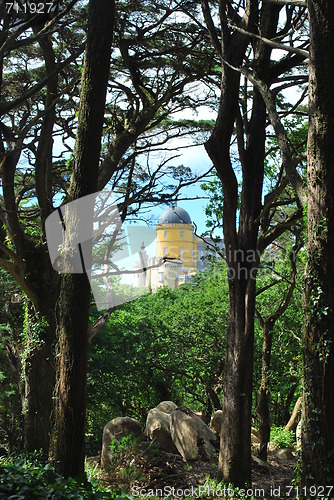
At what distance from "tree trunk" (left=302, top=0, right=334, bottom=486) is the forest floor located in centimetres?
319

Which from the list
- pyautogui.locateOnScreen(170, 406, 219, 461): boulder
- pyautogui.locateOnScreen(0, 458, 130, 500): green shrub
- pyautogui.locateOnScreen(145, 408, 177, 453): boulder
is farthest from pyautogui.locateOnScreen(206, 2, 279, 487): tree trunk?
pyautogui.locateOnScreen(0, 458, 130, 500): green shrub

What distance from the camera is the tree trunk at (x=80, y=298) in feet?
19.9

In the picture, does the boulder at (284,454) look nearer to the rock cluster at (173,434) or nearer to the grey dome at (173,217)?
the rock cluster at (173,434)

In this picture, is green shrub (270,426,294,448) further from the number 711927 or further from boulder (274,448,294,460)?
the number 711927

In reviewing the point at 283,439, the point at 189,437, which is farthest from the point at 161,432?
the point at 283,439

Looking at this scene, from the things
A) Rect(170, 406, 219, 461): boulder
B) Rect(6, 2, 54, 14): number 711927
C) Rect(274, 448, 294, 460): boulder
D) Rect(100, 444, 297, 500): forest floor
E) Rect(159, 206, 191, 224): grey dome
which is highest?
Rect(6, 2, 54, 14): number 711927

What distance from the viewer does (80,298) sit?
6.14m

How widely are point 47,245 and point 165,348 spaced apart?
771 cm

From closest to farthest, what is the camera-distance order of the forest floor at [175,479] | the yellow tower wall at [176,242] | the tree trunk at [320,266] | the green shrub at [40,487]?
the green shrub at [40,487]
the tree trunk at [320,266]
the forest floor at [175,479]
the yellow tower wall at [176,242]

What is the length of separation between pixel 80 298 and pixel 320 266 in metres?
2.47

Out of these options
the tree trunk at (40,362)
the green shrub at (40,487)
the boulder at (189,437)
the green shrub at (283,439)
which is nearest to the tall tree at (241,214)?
the boulder at (189,437)

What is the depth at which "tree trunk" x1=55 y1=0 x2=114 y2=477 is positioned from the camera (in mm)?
6078

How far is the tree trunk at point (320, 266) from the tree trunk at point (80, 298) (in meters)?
2.29

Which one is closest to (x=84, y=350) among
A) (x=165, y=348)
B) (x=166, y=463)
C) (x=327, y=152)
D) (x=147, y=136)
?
(x=327, y=152)
